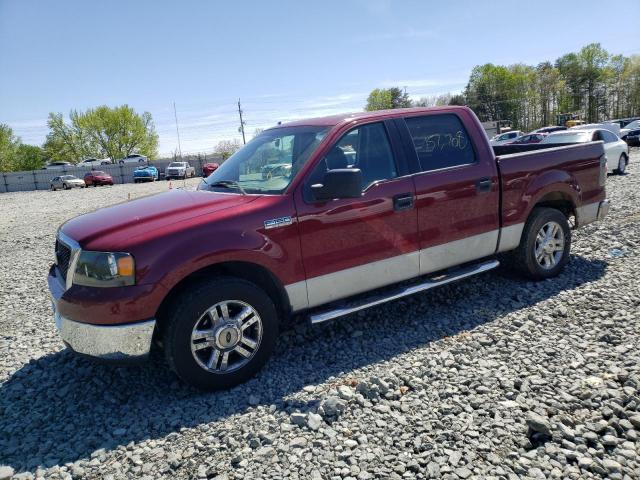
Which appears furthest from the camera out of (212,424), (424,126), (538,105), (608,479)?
(538,105)

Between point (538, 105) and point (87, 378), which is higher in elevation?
point (538, 105)

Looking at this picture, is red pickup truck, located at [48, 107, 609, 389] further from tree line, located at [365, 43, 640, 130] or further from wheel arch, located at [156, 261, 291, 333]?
tree line, located at [365, 43, 640, 130]

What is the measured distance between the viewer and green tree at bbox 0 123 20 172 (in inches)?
2859

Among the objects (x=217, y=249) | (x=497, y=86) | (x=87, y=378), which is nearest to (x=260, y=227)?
(x=217, y=249)

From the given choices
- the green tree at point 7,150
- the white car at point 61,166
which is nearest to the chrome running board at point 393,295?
the white car at point 61,166

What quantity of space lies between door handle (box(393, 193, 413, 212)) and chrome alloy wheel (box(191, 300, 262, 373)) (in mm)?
1548

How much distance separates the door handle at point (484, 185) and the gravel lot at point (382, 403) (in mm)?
1184

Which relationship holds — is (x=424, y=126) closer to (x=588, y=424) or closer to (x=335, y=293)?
(x=335, y=293)

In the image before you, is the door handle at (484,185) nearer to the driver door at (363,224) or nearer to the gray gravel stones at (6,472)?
the driver door at (363,224)

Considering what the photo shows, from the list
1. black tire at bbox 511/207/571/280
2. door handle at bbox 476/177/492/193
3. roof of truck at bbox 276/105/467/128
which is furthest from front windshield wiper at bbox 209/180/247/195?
black tire at bbox 511/207/571/280

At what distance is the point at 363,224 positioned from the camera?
3.95m

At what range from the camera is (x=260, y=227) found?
3.55m

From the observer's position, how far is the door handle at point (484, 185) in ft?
15.2

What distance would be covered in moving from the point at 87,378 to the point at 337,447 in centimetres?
233
